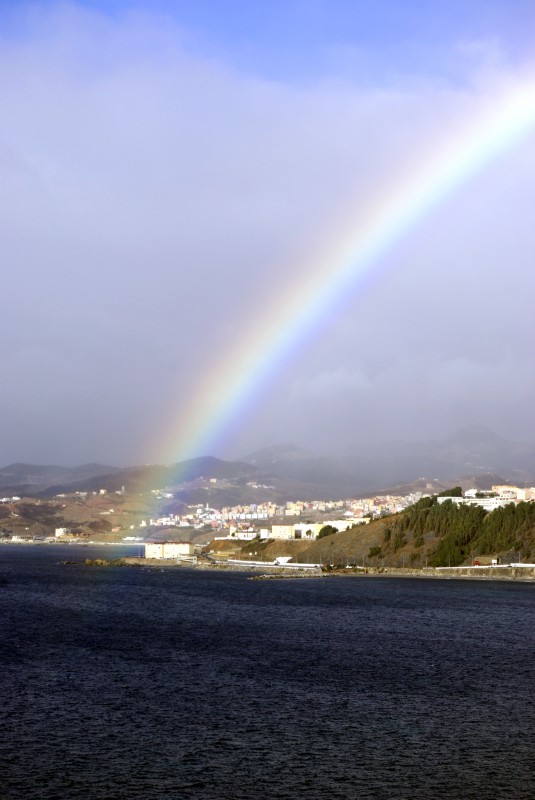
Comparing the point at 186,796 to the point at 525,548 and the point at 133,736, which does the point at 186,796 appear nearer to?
the point at 133,736

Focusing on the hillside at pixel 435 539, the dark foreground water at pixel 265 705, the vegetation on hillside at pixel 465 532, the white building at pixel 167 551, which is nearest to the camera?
the dark foreground water at pixel 265 705

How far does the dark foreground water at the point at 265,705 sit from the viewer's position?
69.7 ft

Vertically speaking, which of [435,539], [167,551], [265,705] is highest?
[435,539]

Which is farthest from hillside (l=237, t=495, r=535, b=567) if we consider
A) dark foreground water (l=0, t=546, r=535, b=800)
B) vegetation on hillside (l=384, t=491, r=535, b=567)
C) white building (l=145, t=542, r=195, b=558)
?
dark foreground water (l=0, t=546, r=535, b=800)

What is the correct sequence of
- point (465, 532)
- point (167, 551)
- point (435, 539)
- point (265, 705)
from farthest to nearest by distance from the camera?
point (167, 551) < point (435, 539) < point (465, 532) < point (265, 705)

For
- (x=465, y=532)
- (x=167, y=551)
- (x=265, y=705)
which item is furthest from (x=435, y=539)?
(x=265, y=705)

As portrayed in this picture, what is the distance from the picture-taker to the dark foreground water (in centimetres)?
2123

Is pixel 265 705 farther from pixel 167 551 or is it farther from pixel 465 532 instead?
pixel 167 551

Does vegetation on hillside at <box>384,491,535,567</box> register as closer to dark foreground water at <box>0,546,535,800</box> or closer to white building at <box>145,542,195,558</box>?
white building at <box>145,542,195,558</box>

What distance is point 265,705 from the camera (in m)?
29.3

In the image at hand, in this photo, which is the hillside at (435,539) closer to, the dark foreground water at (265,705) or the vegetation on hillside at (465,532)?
the vegetation on hillside at (465,532)

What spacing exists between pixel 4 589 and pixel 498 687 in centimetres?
5668

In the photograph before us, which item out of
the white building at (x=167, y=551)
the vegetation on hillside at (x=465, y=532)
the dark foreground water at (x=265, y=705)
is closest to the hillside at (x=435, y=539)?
the vegetation on hillside at (x=465, y=532)

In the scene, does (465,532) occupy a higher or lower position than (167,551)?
higher
